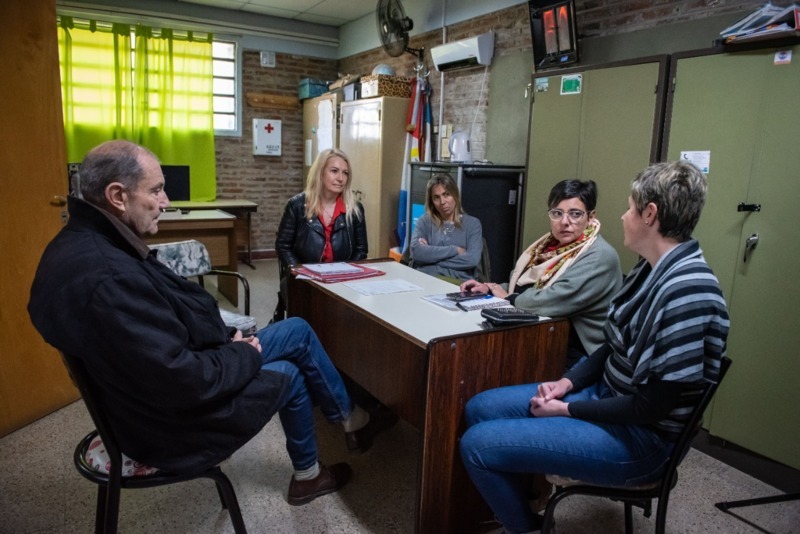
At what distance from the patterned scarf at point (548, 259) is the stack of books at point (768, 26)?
993 mm

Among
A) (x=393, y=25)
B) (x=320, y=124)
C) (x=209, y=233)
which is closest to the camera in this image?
(x=209, y=233)

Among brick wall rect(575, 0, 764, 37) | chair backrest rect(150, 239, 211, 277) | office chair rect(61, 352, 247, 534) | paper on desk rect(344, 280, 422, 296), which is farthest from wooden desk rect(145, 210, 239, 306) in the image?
brick wall rect(575, 0, 764, 37)

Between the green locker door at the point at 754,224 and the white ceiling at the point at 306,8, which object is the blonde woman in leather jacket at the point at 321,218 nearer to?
the green locker door at the point at 754,224

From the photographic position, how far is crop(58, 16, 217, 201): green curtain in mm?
5574

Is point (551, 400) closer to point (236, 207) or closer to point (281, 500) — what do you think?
point (281, 500)

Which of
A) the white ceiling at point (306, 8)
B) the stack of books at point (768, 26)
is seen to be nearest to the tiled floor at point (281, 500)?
the stack of books at point (768, 26)

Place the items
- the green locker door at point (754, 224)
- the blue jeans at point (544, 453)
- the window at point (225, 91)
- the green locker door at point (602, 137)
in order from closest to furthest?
the blue jeans at point (544, 453) < the green locker door at point (754, 224) < the green locker door at point (602, 137) < the window at point (225, 91)

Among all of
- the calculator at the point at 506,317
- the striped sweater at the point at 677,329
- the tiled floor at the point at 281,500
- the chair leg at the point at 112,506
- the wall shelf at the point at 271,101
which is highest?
the wall shelf at the point at 271,101

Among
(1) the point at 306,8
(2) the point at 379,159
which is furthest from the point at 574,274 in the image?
(1) the point at 306,8

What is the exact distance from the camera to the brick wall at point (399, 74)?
10.6 feet

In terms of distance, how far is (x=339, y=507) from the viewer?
202 centimetres

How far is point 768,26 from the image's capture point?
2.21 meters

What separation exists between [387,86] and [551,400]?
4.15 meters

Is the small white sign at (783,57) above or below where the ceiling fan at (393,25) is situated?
below
